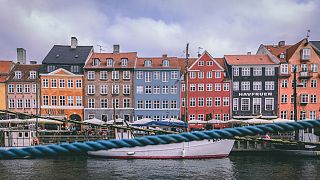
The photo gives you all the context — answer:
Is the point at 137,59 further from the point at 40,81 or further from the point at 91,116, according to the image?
the point at 40,81

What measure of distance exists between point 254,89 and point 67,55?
65.2 ft

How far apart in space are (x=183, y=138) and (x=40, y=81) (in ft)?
115

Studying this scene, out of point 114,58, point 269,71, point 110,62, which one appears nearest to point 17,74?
point 110,62

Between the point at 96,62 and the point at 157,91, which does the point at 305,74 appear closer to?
the point at 157,91

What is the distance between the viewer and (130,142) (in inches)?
67.2

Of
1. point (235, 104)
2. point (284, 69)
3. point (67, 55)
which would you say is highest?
point (67, 55)

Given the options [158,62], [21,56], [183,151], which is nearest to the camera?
[183,151]

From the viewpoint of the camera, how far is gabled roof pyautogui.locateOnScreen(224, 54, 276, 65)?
34.6 metres

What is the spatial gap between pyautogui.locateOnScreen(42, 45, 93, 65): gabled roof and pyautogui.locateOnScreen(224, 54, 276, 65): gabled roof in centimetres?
1519

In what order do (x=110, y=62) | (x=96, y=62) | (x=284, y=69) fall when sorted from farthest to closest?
1. (x=110, y=62)
2. (x=96, y=62)
3. (x=284, y=69)

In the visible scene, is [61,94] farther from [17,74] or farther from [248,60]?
[248,60]

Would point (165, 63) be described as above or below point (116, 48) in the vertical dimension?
below

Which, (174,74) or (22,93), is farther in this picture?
(174,74)

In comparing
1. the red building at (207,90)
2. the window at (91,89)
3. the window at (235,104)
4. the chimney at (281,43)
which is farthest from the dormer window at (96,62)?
the chimney at (281,43)
